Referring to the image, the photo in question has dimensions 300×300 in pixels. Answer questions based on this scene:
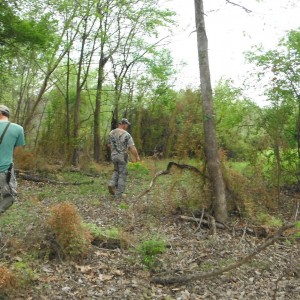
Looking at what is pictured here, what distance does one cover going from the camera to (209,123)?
8.09 metres

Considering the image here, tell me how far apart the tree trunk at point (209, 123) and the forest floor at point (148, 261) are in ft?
1.68

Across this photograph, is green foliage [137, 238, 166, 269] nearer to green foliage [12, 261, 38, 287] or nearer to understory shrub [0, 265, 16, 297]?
green foliage [12, 261, 38, 287]

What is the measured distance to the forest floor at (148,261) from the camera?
486cm

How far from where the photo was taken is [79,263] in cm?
543

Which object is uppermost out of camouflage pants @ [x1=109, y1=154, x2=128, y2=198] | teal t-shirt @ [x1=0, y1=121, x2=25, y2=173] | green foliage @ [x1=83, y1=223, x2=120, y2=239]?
teal t-shirt @ [x1=0, y1=121, x2=25, y2=173]

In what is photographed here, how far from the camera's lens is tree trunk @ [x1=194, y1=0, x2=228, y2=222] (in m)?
8.07

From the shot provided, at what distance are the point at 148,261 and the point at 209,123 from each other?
3560 mm

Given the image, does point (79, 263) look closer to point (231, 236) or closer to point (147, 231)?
point (147, 231)

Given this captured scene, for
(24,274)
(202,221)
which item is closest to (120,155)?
(202,221)

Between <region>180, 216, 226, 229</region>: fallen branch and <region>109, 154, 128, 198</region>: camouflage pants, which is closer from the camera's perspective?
<region>180, 216, 226, 229</region>: fallen branch

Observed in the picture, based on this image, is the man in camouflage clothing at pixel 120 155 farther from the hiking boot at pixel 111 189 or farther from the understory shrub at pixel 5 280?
the understory shrub at pixel 5 280

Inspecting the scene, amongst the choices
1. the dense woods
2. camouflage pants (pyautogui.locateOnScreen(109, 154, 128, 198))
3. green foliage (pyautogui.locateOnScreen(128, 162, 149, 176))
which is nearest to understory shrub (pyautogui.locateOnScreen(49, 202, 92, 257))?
the dense woods

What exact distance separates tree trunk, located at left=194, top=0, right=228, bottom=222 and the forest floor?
513 millimetres

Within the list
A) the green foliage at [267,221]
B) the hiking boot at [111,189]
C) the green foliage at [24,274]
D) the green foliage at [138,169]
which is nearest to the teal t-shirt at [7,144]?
the green foliage at [24,274]
